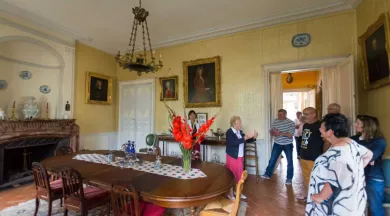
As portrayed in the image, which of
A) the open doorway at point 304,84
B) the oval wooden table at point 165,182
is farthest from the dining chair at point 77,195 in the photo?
the open doorway at point 304,84

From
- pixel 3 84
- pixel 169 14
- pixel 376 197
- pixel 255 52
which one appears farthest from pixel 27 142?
pixel 376 197

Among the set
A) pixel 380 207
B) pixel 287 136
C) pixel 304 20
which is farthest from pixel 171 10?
pixel 380 207

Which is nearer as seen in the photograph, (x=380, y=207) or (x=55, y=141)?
(x=380, y=207)

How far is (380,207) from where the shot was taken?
204cm

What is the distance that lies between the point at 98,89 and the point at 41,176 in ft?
12.4

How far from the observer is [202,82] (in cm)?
495

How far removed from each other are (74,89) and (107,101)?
107 cm

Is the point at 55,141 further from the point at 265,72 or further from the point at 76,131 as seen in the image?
the point at 265,72

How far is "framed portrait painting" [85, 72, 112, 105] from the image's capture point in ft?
17.4

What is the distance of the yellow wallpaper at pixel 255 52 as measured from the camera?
12.3 feet

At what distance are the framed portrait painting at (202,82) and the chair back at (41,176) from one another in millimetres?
3393

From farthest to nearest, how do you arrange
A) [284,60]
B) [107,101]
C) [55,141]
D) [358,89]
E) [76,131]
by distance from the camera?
[107,101] < [76,131] < [55,141] < [284,60] < [358,89]

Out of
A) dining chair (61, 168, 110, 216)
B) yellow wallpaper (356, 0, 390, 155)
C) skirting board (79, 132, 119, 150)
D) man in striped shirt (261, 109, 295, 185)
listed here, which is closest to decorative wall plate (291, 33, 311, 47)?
yellow wallpaper (356, 0, 390, 155)

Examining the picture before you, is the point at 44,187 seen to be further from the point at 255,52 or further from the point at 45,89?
the point at 255,52
